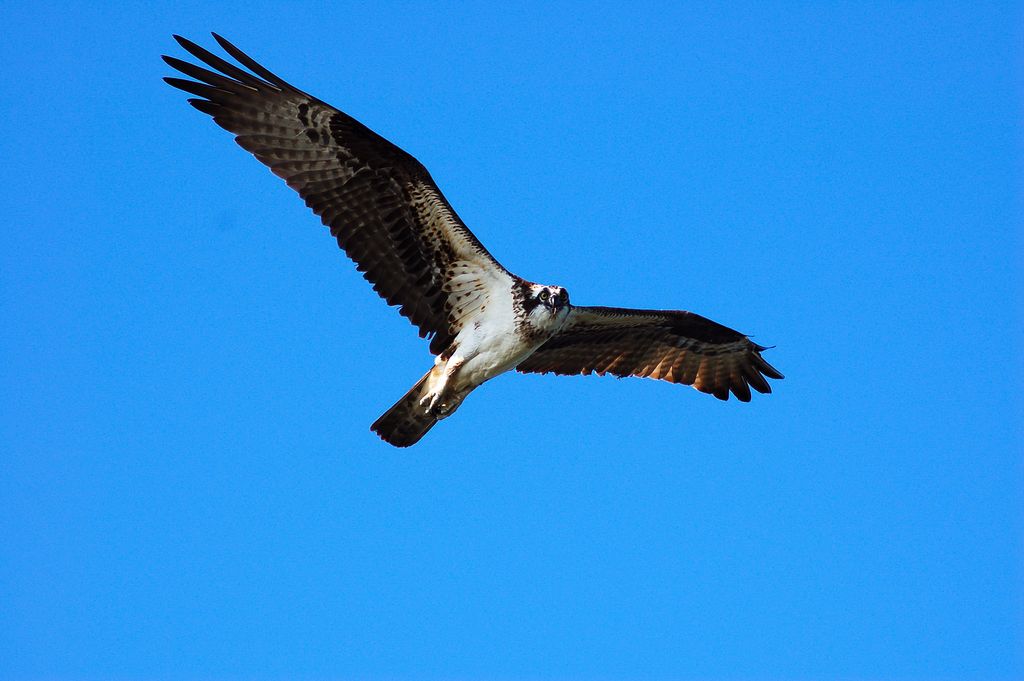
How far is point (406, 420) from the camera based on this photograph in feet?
34.4

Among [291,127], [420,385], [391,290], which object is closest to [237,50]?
[291,127]

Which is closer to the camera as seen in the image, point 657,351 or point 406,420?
point 406,420

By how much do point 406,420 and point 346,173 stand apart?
208cm

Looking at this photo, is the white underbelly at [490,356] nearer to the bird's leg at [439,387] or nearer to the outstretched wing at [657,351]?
the bird's leg at [439,387]

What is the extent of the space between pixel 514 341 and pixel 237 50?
3164mm

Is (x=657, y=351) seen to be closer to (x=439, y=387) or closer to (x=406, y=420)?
(x=439, y=387)

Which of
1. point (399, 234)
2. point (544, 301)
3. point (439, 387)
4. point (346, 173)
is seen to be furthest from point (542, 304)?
point (346, 173)

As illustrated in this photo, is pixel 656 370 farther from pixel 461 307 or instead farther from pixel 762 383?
pixel 461 307

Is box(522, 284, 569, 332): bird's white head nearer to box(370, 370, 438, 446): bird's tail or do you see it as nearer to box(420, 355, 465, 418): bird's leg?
box(420, 355, 465, 418): bird's leg

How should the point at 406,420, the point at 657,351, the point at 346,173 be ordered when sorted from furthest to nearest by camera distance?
the point at 657,351
the point at 406,420
the point at 346,173

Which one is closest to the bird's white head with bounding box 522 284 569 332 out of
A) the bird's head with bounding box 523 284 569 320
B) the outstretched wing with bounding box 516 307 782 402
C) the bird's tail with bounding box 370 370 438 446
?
the bird's head with bounding box 523 284 569 320

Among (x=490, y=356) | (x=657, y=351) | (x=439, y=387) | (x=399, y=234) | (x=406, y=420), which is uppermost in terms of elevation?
(x=657, y=351)

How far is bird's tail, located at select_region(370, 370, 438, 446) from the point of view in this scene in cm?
1046

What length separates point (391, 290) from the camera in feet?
34.3
